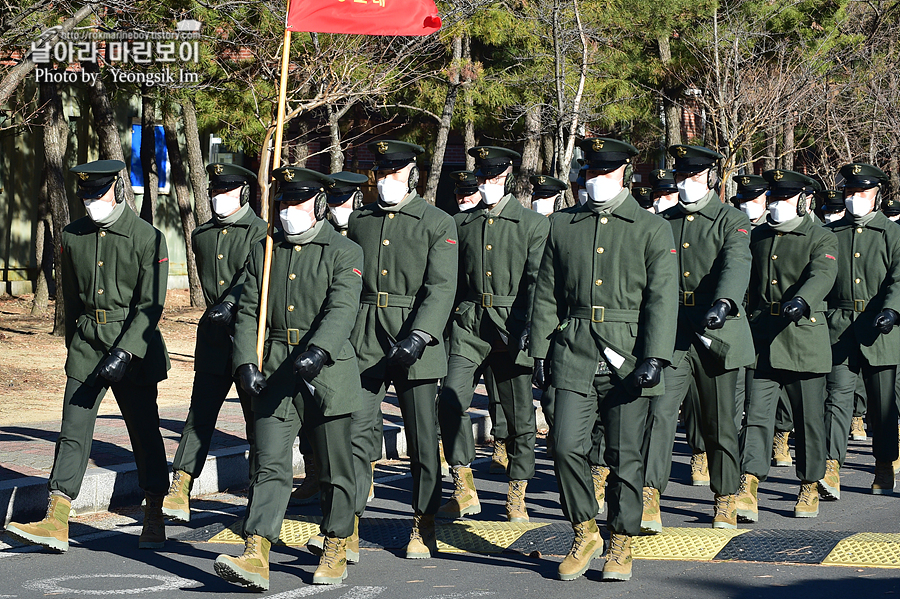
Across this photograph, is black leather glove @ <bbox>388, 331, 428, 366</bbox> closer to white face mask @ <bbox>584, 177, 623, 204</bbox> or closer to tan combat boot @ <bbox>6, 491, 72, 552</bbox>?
white face mask @ <bbox>584, 177, 623, 204</bbox>

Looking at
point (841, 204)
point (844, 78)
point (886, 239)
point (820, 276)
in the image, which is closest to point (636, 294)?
point (820, 276)

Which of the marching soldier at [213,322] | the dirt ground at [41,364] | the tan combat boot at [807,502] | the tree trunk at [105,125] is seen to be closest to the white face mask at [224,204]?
the marching soldier at [213,322]

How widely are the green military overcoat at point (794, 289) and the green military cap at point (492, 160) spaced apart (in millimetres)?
1643

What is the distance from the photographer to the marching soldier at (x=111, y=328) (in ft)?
21.4

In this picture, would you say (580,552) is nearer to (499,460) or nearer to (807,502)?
(807,502)

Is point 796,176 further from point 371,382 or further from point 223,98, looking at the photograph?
point 223,98

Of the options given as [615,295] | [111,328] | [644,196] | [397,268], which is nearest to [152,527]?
[111,328]

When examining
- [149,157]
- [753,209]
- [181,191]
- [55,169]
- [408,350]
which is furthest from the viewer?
[149,157]

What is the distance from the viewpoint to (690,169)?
720 centimetres

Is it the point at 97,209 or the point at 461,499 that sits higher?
the point at 97,209

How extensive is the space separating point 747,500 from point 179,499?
3285mm

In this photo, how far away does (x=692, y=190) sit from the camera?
725 centimetres

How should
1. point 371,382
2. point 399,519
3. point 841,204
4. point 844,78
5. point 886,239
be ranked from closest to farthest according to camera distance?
point 371,382, point 399,519, point 886,239, point 841,204, point 844,78

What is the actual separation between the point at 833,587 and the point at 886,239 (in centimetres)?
368
